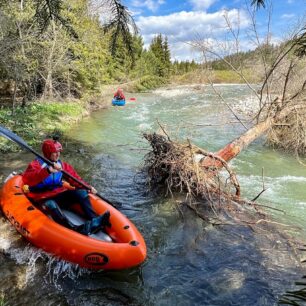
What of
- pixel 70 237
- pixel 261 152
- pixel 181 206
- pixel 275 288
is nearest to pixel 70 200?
pixel 70 237

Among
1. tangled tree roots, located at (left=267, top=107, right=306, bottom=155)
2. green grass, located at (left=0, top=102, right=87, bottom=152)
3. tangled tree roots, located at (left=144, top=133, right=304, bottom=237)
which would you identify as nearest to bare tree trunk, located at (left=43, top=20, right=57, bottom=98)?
green grass, located at (left=0, top=102, right=87, bottom=152)

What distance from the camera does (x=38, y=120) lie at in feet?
39.8

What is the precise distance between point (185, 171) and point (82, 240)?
101 inches

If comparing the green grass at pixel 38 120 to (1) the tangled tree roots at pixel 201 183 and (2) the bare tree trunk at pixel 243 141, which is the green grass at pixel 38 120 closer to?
(1) the tangled tree roots at pixel 201 183

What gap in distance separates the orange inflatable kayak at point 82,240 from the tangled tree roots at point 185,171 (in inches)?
65.7

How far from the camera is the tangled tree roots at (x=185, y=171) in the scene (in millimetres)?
6308

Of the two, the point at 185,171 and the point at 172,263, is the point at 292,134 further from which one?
the point at 172,263

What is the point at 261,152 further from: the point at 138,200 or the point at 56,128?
the point at 56,128

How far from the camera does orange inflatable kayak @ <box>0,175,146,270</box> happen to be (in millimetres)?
4188

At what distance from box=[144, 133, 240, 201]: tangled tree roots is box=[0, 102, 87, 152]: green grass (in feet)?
13.4

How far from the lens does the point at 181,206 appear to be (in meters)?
6.32

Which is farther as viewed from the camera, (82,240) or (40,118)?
(40,118)

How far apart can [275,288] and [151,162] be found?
3.46m

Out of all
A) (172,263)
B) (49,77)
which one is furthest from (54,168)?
(49,77)
